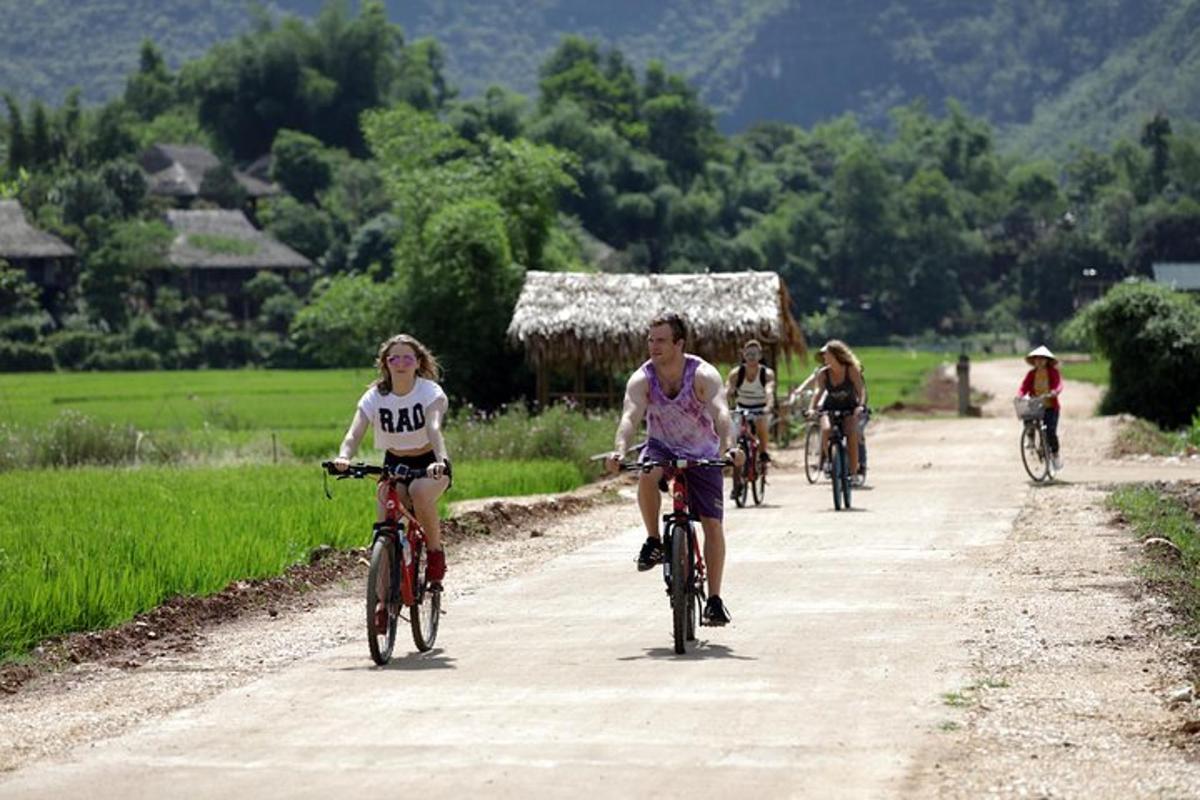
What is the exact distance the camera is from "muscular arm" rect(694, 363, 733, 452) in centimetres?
1375

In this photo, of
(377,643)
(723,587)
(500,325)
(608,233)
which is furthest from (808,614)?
(608,233)

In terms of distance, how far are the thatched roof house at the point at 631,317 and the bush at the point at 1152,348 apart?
862 cm

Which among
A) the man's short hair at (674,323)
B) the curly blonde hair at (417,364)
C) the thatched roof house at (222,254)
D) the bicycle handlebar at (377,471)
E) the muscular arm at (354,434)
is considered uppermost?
the thatched roof house at (222,254)

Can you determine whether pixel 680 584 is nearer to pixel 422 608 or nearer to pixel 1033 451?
pixel 422 608

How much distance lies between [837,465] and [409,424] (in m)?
11.7

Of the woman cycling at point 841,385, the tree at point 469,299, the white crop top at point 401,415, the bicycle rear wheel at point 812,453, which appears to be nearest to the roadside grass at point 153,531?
the white crop top at point 401,415

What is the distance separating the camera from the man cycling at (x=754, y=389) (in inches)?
1057

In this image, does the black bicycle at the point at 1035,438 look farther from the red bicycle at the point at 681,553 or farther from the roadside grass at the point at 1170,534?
the red bicycle at the point at 681,553

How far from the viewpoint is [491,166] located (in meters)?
58.6

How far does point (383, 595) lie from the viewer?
13.2 meters

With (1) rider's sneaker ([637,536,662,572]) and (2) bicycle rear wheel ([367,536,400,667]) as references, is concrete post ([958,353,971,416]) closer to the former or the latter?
(1) rider's sneaker ([637,536,662,572])

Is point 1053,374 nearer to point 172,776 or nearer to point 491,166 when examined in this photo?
point 172,776

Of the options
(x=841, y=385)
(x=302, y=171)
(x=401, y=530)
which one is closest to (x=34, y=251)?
(x=302, y=171)

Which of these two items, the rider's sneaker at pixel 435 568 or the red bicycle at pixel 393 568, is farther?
the rider's sneaker at pixel 435 568
